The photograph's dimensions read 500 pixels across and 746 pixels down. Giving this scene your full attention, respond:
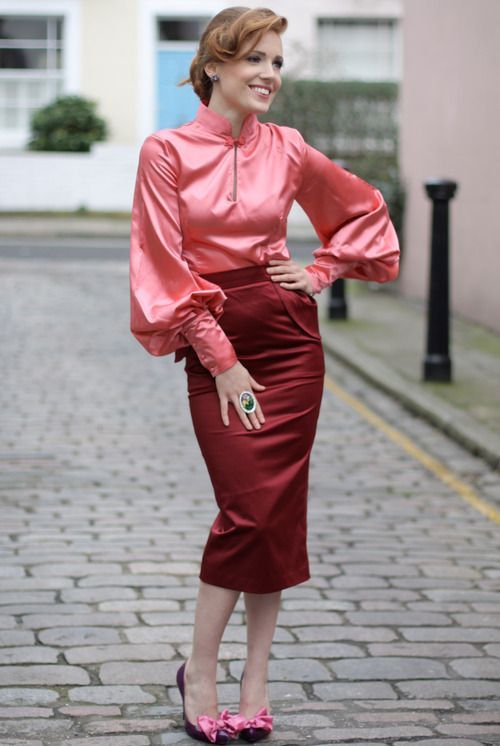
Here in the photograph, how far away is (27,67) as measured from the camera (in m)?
26.4

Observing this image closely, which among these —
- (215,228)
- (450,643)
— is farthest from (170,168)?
(450,643)

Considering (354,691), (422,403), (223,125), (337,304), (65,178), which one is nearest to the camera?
(223,125)

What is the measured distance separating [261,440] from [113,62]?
76.3ft

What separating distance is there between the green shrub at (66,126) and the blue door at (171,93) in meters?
1.28

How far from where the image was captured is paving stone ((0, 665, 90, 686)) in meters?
4.21

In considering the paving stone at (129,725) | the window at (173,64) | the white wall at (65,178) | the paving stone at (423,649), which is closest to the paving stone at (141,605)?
the paving stone at (423,649)

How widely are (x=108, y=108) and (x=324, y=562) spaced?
21452 millimetres

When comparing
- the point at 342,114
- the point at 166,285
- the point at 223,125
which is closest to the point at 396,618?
the point at 166,285

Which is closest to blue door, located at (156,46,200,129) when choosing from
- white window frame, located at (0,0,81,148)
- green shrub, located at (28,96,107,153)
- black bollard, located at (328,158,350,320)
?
green shrub, located at (28,96,107,153)

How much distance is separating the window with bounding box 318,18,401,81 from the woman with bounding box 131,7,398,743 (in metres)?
22.8

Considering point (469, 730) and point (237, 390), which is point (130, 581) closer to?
point (469, 730)

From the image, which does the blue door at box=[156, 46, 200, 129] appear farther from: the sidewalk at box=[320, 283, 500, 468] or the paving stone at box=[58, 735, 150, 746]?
the paving stone at box=[58, 735, 150, 746]

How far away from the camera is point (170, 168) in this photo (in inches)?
142

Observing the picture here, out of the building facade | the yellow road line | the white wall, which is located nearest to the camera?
the yellow road line
